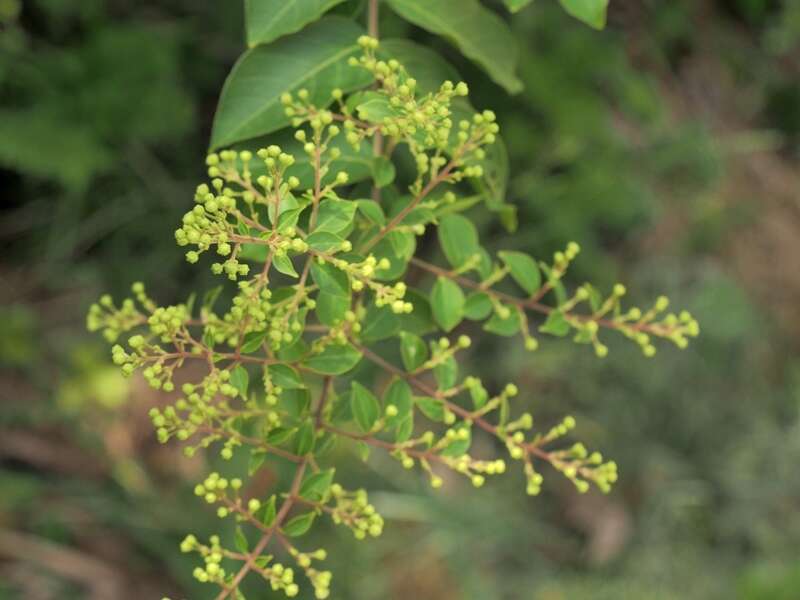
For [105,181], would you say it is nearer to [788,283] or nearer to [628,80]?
[628,80]

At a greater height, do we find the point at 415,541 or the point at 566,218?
the point at 566,218

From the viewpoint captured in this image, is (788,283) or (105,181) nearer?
(105,181)

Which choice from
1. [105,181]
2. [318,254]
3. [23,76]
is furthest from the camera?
[105,181]

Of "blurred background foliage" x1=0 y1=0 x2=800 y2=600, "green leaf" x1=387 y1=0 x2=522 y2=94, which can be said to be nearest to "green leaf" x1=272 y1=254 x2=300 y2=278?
"green leaf" x1=387 y1=0 x2=522 y2=94

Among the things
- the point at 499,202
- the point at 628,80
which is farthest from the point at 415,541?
the point at 499,202

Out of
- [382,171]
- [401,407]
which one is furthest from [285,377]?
[382,171]

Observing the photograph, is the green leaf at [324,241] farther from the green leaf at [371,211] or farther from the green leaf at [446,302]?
the green leaf at [446,302]

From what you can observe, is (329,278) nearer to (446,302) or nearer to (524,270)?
(446,302)
